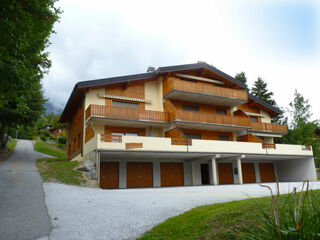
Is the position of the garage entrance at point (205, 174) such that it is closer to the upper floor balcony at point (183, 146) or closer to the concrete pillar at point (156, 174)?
the upper floor balcony at point (183, 146)

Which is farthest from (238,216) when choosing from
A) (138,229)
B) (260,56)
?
(260,56)

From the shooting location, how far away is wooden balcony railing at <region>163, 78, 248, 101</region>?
20844 mm

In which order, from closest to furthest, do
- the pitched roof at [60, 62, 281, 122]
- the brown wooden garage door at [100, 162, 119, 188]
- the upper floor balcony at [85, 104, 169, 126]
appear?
the upper floor balcony at [85, 104, 169, 126]
the brown wooden garage door at [100, 162, 119, 188]
the pitched roof at [60, 62, 281, 122]

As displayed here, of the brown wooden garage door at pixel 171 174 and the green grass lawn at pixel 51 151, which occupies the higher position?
the green grass lawn at pixel 51 151

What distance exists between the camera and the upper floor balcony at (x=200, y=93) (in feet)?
68.6

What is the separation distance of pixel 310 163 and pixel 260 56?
21.1 metres

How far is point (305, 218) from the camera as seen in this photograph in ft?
8.21

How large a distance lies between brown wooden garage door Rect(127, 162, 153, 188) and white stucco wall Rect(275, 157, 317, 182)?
1390 cm

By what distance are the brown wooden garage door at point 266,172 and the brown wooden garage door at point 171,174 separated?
913 cm

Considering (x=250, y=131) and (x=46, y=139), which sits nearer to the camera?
(x=250, y=131)

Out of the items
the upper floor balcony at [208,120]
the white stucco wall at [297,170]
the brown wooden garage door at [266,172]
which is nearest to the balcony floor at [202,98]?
the upper floor balcony at [208,120]

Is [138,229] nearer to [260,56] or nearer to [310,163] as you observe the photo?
[260,56]

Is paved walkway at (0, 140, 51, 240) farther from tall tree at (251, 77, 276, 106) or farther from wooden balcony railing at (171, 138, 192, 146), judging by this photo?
tall tree at (251, 77, 276, 106)

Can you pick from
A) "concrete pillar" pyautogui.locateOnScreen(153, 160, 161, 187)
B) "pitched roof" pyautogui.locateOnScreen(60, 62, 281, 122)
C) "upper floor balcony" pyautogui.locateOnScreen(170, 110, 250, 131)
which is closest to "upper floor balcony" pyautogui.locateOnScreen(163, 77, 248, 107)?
"pitched roof" pyautogui.locateOnScreen(60, 62, 281, 122)
